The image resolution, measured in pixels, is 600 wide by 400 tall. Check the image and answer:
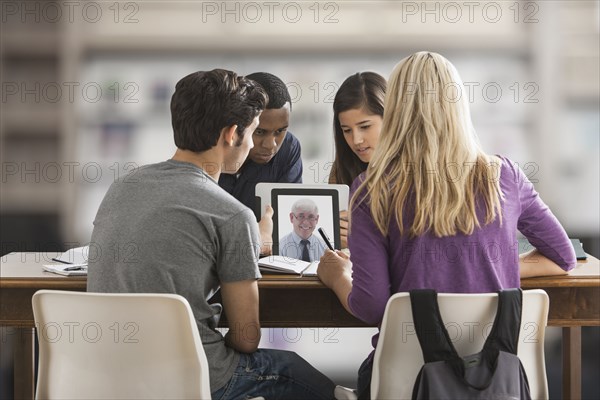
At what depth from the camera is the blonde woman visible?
1.82 metres

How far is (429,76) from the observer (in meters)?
1.85

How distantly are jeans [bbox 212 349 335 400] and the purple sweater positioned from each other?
0.24 metres

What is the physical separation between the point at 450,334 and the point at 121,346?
2.35 feet

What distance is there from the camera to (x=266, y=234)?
2477mm

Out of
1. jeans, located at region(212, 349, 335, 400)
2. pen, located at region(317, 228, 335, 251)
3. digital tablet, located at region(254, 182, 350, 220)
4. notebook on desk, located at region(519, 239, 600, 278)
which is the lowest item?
jeans, located at region(212, 349, 335, 400)

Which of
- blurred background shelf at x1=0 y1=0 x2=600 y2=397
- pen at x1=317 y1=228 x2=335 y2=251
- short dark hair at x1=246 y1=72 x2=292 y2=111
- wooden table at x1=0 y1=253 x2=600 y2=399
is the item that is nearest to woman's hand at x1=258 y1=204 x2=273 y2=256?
pen at x1=317 y1=228 x2=335 y2=251

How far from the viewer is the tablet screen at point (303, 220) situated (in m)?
2.47

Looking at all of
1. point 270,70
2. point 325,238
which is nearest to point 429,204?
point 325,238

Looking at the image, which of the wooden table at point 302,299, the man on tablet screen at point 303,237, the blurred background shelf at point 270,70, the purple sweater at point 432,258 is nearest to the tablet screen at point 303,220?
the man on tablet screen at point 303,237

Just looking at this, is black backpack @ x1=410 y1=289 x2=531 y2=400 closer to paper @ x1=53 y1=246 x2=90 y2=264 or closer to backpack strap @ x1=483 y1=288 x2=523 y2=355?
backpack strap @ x1=483 y1=288 x2=523 y2=355

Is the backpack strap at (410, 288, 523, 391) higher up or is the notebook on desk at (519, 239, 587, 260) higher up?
the notebook on desk at (519, 239, 587, 260)

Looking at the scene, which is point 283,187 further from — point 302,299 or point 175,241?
point 175,241

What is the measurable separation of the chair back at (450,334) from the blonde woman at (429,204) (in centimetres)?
9

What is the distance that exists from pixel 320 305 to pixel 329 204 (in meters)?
0.42
